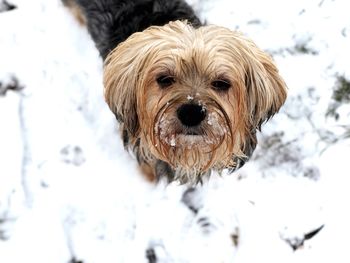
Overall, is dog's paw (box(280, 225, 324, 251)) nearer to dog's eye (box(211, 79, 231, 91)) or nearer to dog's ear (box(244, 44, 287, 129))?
dog's ear (box(244, 44, 287, 129))

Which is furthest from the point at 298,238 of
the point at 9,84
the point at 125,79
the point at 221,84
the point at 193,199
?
the point at 9,84

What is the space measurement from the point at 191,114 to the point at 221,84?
0.29 m

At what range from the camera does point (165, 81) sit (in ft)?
10.3

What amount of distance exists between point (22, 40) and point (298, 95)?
239 centimetres

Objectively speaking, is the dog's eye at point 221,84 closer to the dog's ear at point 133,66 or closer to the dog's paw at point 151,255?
the dog's ear at point 133,66

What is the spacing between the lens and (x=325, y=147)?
422 cm

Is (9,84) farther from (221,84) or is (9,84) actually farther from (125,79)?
(221,84)

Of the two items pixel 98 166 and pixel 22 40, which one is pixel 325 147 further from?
pixel 22 40

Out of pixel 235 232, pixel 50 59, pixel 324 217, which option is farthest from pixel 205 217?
pixel 50 59

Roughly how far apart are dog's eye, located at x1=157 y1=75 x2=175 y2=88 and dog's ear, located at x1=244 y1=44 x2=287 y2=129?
18.1 inches

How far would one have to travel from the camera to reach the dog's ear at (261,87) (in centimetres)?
326

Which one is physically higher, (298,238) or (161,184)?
(161,184)

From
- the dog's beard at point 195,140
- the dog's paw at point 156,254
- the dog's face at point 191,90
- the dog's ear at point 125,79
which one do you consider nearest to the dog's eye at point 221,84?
the dog's face at point 191,90

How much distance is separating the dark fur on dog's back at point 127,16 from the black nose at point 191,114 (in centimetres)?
110
